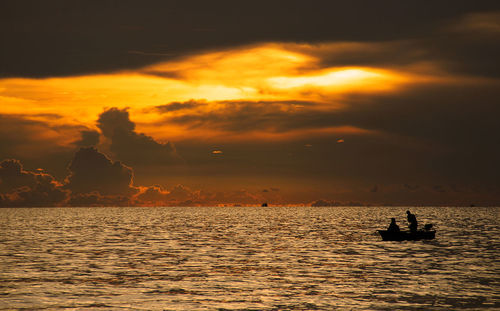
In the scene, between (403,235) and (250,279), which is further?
(403,235)

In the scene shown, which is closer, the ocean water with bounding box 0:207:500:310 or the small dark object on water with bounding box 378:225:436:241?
the ocean water with bounding box 0:207:500:310

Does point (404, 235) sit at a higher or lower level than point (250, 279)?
higher

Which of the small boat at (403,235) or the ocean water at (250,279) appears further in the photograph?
the small boat at (403,235)

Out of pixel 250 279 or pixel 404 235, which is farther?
pixel 404 235

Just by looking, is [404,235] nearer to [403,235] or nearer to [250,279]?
[403,235]

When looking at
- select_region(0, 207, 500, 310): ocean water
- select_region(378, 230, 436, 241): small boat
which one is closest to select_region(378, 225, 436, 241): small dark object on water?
select_region(378, 230, 436, 241): small boat

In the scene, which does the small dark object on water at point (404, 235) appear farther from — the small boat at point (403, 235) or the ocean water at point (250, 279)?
the ocean water at point (250, 279)

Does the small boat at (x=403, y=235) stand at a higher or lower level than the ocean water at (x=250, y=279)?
higher

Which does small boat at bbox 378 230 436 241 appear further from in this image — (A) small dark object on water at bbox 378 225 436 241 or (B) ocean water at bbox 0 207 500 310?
(B) ocean water at bbox 0 207 500 310

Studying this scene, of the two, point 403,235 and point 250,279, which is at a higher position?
point 403,235

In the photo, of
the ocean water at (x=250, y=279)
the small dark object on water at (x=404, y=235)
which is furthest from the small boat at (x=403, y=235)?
the ocean water at (x=250, y=279)

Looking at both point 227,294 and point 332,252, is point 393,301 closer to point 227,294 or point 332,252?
point 227,294

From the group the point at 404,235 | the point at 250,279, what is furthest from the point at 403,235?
the point at 250,279

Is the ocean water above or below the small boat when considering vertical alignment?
below
